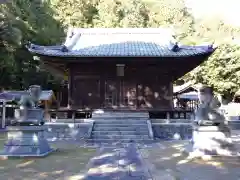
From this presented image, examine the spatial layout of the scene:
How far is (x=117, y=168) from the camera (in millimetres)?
7637

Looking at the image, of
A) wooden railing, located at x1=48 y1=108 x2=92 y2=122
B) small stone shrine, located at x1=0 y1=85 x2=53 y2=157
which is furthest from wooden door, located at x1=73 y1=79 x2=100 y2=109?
small stone shrine, located at x1=0 y1=85 x2=53 y2=157

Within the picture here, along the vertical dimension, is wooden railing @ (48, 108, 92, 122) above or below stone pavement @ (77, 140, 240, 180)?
above

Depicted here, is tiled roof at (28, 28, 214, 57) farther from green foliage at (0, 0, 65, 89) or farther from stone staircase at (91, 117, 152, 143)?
green foliage at (0, 0, 65, 89)

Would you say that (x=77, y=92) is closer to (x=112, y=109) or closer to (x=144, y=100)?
(x=112, y=109)

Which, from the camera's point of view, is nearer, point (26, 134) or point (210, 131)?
point (210, 131)

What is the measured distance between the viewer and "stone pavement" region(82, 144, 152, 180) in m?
6.75

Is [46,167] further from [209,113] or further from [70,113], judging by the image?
[70,113]

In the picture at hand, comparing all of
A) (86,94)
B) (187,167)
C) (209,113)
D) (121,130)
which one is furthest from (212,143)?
(86,94)

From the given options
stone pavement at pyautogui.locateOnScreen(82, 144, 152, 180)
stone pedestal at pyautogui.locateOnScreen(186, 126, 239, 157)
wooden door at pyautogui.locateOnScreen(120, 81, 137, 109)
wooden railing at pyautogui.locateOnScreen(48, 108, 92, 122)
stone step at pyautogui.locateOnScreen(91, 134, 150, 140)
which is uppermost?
wooden door at pyautogui.locateOnScreen(120, 81, 137, 109)

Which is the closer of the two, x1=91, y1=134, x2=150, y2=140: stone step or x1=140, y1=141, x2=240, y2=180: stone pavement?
x1=140, y1=141, x2=240, y2=180: stone pavement

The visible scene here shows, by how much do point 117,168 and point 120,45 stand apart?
13211mm

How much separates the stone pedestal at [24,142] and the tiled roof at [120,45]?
25.2ft

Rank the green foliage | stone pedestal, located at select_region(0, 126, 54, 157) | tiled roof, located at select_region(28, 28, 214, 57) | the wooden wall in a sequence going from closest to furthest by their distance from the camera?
stone pedestal, located at select_region(0, 126, 54, 157) → tiled roof, located at select_region(28, 28, 214, 57) → the wooden wall → the green foliage

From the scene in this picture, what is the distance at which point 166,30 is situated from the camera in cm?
2200
